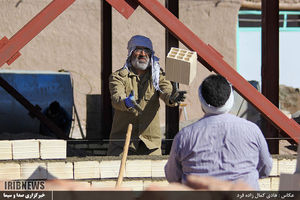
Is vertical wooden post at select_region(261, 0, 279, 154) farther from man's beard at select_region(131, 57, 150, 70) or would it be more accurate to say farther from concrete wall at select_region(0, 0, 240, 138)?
concrete wall at select_region(0, 0, 240, 138)

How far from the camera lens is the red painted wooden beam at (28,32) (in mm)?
5102

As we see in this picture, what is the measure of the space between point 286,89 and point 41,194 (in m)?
11.2

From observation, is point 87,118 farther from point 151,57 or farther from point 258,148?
point 258,148

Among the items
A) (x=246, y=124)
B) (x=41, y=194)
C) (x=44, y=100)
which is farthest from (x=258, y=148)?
(x=44, y=100)

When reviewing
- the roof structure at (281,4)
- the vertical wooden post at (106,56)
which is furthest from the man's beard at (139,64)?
the roof structure at (281,4)

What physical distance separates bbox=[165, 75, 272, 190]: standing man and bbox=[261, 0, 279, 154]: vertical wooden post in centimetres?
260

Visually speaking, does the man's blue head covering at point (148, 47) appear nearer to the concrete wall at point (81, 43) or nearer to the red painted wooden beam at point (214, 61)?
the red painted wooden beam at point (214, 61)

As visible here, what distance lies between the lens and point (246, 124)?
355 cm

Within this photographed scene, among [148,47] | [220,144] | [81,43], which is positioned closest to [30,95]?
[81,43]

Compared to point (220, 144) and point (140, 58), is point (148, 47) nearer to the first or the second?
point (140, 58)

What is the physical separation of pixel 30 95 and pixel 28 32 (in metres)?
5.84

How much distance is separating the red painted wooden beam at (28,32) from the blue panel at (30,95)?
5.23m

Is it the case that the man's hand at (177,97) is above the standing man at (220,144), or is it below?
above

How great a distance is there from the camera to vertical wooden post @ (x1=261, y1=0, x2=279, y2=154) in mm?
6117
